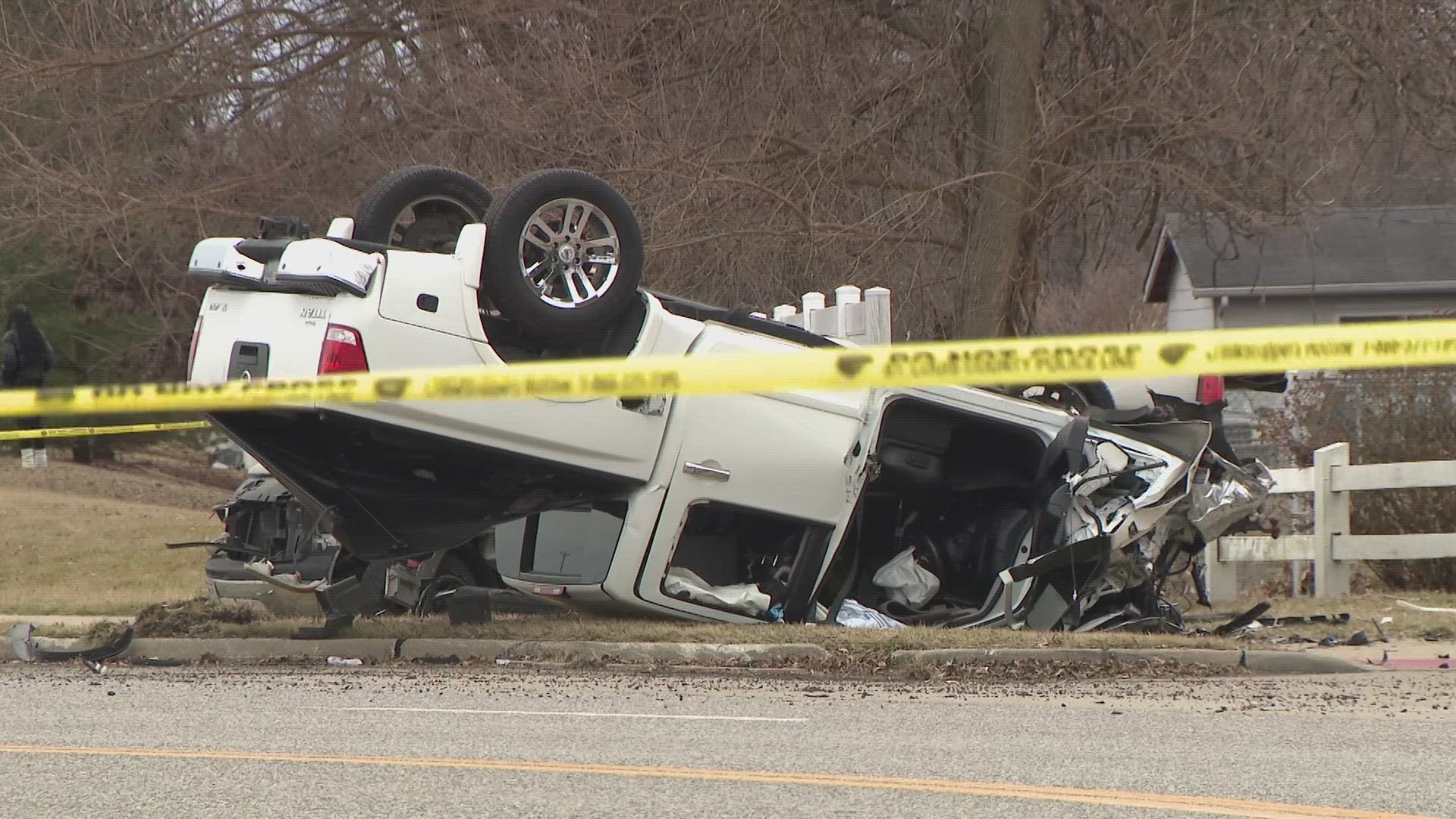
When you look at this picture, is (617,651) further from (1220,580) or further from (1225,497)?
(1220,580)

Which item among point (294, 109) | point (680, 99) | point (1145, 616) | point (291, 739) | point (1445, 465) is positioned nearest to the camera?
point (291, 739)

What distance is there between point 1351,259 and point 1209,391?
22.6 metres

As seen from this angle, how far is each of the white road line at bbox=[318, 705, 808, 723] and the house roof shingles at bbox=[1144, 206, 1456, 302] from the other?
78.4 ft

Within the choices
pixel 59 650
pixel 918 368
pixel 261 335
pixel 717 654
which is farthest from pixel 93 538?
pixel 918 368

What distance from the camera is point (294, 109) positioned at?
19266mm

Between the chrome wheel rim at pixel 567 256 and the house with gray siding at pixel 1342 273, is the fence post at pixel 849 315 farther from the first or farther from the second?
the house with gray siding at pixel 1342 273

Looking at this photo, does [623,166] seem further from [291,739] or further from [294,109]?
[291,739]

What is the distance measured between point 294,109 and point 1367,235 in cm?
2216

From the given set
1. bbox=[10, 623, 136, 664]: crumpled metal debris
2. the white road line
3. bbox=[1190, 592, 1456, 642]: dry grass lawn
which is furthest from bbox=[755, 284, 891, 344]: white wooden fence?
bbox=[10, 623, 136, 664]: crumpled metal debris

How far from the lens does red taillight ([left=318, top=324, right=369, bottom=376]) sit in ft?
28.9

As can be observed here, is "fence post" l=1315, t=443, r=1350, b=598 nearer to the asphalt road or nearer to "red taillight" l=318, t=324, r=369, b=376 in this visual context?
the asphalt road

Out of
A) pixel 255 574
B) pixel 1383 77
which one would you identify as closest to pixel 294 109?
pixel 255 574

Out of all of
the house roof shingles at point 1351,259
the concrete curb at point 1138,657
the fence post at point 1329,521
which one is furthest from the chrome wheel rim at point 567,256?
the house roof shingles at point 1351,259

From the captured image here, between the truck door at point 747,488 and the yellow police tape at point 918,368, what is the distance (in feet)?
13.3
